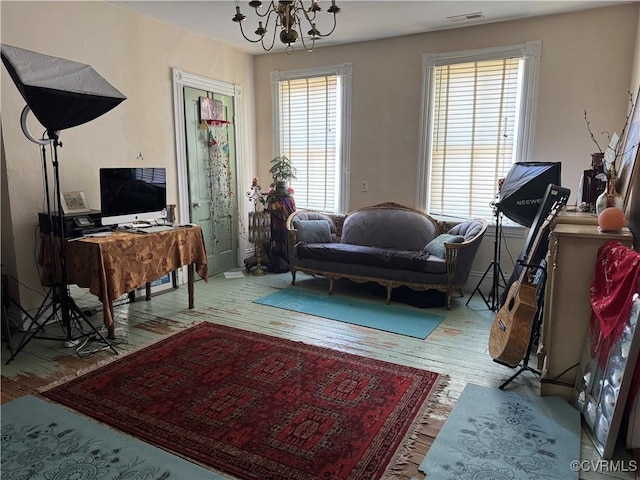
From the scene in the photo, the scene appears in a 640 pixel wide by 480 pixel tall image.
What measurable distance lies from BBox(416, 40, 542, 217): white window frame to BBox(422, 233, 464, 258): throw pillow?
59 cm

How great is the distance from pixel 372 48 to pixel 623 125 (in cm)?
276

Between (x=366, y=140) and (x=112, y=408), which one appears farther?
(x=366, y=140)

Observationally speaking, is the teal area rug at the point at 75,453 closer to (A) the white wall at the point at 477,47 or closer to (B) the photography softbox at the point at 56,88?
(B) the photography softbox at the point at 56,88

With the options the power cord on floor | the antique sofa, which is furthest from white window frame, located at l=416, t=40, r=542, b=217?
the power cord on floor

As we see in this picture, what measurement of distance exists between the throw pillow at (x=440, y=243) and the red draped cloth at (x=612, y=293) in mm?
1854

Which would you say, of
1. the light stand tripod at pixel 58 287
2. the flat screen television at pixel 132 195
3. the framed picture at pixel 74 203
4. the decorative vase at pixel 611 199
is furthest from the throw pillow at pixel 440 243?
the framed picture at pixel 74 203

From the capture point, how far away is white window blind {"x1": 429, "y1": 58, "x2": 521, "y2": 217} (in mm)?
4559

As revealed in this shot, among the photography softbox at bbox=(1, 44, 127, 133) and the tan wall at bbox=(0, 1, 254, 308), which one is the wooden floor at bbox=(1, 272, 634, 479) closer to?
the tan wall at bbox=(0, 1, 254, 308)

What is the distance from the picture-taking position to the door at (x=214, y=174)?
5086 millimetres

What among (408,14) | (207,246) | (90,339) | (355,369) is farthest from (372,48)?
(90,339)

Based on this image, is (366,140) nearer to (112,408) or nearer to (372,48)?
(372,48)

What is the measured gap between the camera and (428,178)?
5047mm

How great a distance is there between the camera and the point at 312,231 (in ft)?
16.9

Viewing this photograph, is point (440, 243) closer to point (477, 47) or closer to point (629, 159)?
point (629, 159)
